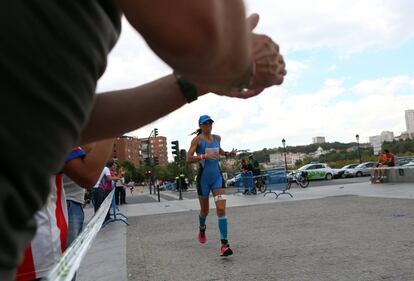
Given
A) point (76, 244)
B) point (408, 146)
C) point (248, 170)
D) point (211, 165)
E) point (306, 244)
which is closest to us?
point (76, 244)

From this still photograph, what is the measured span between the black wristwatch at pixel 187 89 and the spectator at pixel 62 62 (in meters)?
0.25

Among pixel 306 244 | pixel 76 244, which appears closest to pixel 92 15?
pixel 76 244

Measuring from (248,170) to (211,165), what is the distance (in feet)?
52.3

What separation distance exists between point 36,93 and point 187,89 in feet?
1.67

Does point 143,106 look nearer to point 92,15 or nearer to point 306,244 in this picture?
point 92,15

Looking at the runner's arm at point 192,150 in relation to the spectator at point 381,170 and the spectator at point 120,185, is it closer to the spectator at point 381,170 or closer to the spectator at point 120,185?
the spectator at point 120,185

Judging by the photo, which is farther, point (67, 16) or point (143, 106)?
point (143, 106)

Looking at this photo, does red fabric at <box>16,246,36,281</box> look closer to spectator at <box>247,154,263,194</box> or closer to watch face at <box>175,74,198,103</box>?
watch face at <box>175,74,198,103</box>

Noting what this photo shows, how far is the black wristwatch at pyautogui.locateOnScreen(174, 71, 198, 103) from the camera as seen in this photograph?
1.15 metres

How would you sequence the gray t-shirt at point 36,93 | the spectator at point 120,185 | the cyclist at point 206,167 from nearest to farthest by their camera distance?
the gray t-shirt at point 36,93, the cyclist at point 206,167, the spectator at point 120,185

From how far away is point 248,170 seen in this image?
2319 cm

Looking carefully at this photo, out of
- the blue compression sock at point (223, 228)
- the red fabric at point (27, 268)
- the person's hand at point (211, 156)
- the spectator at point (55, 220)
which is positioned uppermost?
the person's hand at point (211, 156)

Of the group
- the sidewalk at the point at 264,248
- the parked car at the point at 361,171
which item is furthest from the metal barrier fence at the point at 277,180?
the parked car at the point at 361,171

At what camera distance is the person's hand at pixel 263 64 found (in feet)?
3.28
